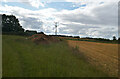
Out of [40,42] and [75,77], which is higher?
[40,42]

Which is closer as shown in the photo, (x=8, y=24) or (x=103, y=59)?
(x=103, y=59)

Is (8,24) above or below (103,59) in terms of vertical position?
above

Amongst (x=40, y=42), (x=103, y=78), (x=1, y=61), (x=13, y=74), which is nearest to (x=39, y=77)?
(x=13, y=74)

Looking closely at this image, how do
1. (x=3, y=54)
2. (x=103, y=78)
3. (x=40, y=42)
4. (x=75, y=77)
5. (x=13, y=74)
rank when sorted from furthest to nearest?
1. (x=40, y=42)
2. (x=3, y=54)
3. (x=103, y=78)
4. (x=75, y=77)
5. (x=13, y=74)

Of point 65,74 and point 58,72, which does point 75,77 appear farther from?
point 58,72

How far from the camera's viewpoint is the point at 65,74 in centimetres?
516

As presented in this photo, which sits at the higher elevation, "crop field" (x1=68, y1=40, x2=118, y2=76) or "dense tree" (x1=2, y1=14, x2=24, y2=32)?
"dense tree" (x1=2, y1=14, x2=24, y2=32)

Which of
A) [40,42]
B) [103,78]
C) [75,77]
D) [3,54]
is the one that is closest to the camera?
[75,77]

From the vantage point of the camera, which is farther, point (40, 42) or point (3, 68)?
point (40, 42)

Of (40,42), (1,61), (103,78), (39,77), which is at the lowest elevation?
(103,78)

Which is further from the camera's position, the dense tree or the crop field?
the dense tree

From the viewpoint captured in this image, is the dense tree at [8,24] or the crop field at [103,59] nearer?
the crop field at [103,59]

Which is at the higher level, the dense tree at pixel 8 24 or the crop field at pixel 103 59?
the dense tree at pixel 8 24

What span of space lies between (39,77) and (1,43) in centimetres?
542
